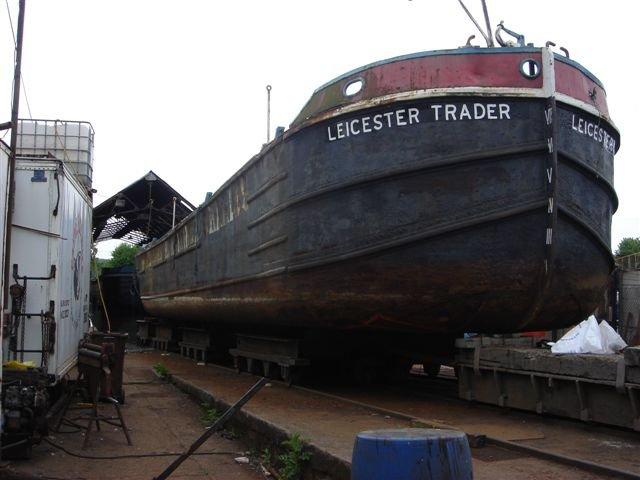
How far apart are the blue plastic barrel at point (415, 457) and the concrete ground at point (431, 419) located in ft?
4.44

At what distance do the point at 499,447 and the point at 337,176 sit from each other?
10.1 ft

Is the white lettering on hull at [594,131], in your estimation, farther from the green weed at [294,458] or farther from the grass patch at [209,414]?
the grass patch at [209,414]

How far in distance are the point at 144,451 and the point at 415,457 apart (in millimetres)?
4052

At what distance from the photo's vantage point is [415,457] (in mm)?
3104

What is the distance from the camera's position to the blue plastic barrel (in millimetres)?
3098

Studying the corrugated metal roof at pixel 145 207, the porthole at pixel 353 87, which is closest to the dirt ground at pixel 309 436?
the porthole at pixel 353 87

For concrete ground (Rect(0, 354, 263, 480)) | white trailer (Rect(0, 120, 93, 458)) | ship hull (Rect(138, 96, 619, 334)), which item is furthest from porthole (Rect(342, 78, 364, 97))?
concrete ground (Rect(0, 354, 263, 480))

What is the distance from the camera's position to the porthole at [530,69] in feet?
21.1

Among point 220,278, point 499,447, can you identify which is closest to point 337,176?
point 499,447

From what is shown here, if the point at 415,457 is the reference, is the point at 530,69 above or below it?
above

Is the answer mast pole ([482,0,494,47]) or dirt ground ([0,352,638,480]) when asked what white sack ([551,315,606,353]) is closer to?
dirt ground ([0,352,638,480])

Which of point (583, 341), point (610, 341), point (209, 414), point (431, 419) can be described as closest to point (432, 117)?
point (583, 341)

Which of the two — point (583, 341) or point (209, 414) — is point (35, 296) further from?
point (583, 341)

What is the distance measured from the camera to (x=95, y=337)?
9305 millimetres
